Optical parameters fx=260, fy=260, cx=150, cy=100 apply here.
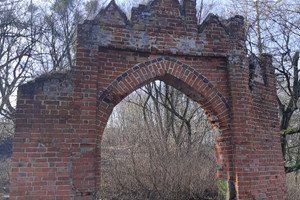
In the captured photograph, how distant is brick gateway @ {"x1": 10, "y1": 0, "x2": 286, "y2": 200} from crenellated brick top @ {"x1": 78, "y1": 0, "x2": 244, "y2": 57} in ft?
0.06

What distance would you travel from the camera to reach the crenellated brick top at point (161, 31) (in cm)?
465

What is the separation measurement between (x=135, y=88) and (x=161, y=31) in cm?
120

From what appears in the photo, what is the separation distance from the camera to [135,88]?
4.76m

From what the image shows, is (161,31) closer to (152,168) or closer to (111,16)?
(111,16)

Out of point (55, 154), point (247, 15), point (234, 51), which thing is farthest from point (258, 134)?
point (247, 15)

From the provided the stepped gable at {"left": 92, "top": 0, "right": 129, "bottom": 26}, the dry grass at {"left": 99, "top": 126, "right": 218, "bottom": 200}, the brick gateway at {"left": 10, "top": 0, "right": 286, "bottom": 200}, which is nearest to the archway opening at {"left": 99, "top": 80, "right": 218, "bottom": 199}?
the dry grass at {"left": 99, "top": 126, "right": 218, "bottom": 200}

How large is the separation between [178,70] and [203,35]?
3.01 feet

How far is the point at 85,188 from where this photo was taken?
402 centimetres

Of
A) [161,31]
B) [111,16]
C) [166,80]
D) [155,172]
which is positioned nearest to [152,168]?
[155,172]

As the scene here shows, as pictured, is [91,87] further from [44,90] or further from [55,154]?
[55,154]

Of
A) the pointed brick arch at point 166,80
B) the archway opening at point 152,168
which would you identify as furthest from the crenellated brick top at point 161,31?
the archway opening at point 152,168

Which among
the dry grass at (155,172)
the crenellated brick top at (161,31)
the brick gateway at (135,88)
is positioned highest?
the crenellated brick top at (161,31)

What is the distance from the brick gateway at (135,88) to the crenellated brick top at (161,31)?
2 cm

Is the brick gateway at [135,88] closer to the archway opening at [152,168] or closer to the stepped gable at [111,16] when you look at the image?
the stepped gable at [111,16]
